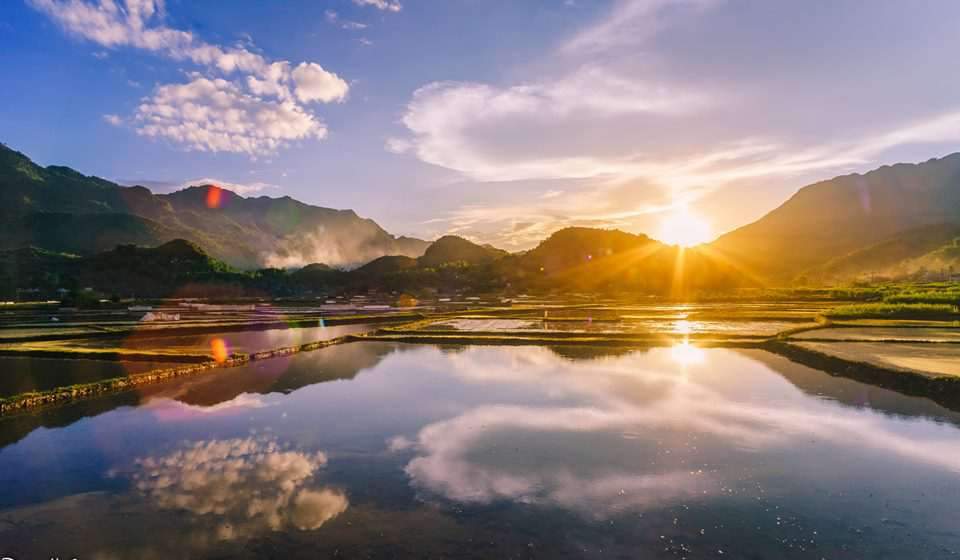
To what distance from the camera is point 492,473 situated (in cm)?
1382

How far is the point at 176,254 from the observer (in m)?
143

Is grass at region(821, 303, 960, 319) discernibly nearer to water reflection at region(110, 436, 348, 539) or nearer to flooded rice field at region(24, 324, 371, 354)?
flooded rice field at region(24, 324, 371, 354)

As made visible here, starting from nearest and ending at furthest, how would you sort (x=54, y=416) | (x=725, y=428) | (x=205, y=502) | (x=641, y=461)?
1. (x=205, y=502)
2. (x=641, y=461)
3. (x=725, y=428)
4. (x=54, y=416)

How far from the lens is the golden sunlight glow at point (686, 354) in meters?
29.8

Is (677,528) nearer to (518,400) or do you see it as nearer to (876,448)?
(876,448)

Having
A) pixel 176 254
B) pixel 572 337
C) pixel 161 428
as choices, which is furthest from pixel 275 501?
pixel 176 254

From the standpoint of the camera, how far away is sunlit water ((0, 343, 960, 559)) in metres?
10.3

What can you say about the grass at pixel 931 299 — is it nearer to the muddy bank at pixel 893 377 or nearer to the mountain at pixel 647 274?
the muddy bank at pixel 893 377

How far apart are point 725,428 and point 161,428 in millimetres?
19179

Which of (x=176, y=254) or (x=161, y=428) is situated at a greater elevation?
(x=176, y=254)

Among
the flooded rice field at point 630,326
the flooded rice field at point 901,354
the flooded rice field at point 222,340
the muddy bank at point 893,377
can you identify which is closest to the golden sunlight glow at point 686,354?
the flooded rice field at point 630,326

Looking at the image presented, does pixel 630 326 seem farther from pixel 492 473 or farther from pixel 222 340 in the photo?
pixel 492 473

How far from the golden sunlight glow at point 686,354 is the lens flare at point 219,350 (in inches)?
1045

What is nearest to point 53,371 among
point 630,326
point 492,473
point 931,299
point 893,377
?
point 492,473
